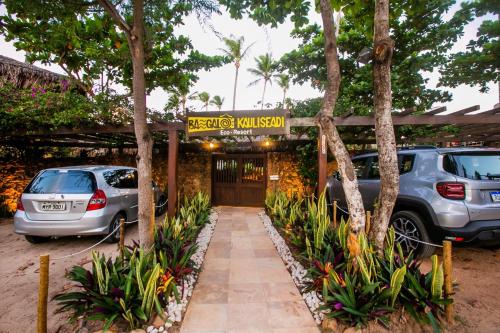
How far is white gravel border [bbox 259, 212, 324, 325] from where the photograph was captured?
241cm

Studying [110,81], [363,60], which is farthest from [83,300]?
[110,81]

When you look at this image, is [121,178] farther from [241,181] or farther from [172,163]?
[241,181]

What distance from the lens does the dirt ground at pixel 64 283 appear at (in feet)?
7.23

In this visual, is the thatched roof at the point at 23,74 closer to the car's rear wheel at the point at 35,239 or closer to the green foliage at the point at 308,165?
the car's rear wheel at the point at 35,239

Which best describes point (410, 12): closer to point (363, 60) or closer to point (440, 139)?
point (363, 60)

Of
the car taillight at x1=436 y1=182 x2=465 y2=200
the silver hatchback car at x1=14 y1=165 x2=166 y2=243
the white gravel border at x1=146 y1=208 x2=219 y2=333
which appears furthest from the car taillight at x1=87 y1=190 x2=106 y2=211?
the car taillight at x1=436 y1=182 x2=465 y2=200

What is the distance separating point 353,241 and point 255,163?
6.36 m

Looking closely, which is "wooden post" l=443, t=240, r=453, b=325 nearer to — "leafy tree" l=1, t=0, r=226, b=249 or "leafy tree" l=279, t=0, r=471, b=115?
"leafy tree" l=1, t=0, r=226, b=249

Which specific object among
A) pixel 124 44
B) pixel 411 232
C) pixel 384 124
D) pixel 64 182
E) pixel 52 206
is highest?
pixel 124 44

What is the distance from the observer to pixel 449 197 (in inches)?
118

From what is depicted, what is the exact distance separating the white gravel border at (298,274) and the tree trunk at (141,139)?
1965 millimetres

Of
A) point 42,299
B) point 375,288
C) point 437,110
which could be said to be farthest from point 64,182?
point 437,110

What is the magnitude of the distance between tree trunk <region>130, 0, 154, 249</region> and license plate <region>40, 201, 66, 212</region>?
80.0 inches

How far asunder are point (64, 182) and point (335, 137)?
444 centimetres
